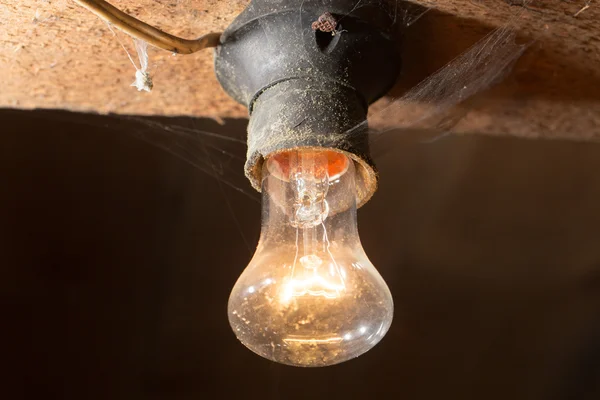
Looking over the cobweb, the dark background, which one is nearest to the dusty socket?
the cobweb

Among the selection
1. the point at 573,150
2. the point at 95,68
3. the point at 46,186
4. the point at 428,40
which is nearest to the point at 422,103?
the point at 428,40

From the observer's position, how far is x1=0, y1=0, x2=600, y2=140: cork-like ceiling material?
0.62 meters

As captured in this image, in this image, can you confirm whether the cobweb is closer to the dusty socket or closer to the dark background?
the dusty socket

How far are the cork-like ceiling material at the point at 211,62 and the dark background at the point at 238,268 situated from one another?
37 cm

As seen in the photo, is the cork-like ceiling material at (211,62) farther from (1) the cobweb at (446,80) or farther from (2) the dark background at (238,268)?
(2) the dark background at (238,268)

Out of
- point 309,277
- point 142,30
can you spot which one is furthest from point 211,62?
point 309,277

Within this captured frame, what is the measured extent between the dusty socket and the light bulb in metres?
0.03

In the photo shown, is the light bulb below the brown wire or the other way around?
below

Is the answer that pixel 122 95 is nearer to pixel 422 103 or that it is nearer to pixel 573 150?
pixel 422 103

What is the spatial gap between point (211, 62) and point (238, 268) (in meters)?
0.79

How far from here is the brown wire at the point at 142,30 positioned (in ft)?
1.71

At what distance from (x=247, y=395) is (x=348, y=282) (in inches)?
36.5

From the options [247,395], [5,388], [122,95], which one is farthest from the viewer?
[247,395]

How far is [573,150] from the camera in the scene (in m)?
1.35
